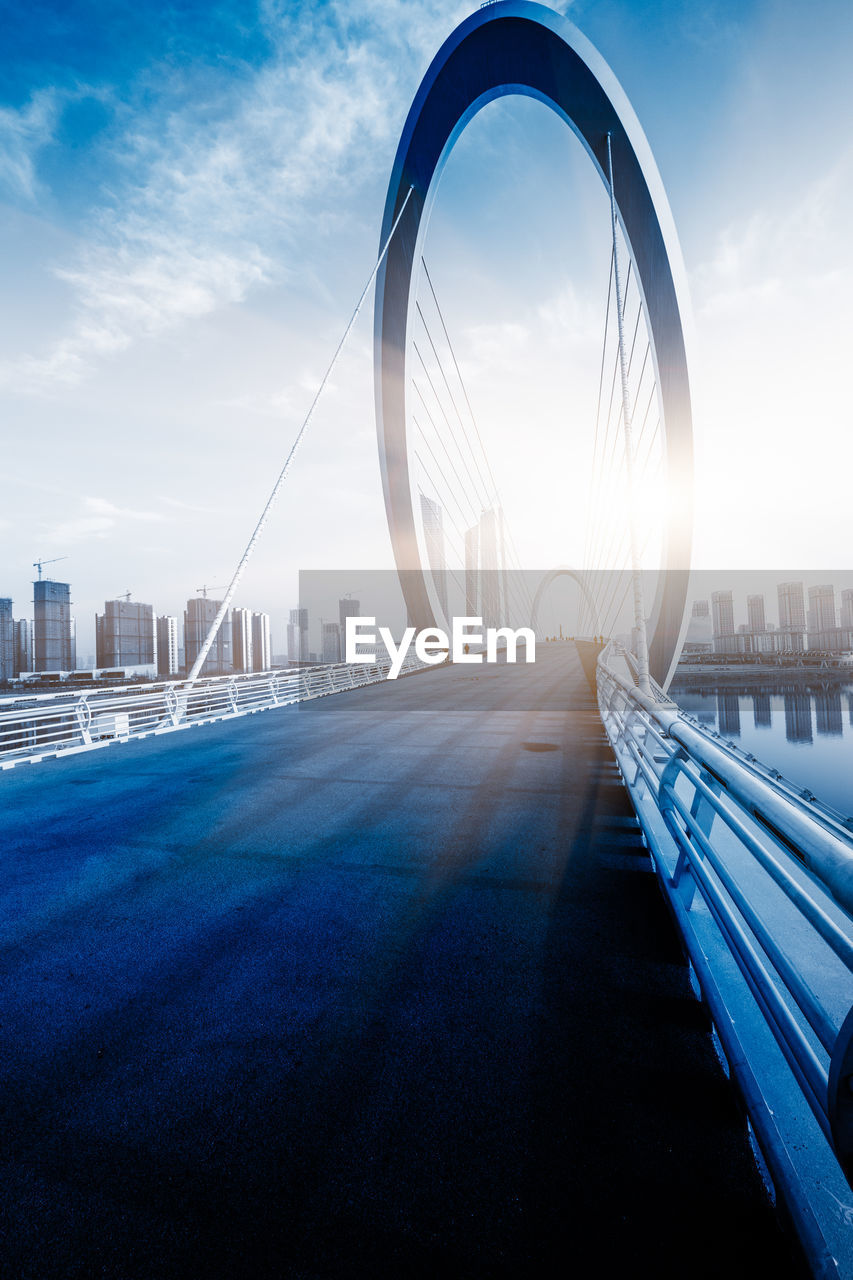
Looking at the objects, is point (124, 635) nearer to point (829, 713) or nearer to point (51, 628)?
point (51, 628)

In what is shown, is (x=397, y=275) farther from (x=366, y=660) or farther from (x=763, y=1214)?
(x=763, y=1214)

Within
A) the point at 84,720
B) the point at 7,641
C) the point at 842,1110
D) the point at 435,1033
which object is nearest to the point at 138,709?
the point at 84,720

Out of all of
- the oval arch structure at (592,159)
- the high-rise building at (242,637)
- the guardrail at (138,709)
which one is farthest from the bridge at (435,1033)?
the high-rise building at (242,637)

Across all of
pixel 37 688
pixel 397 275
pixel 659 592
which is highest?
pixel 397 275

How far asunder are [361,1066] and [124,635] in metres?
96.9

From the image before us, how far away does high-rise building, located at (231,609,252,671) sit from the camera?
3386 inches

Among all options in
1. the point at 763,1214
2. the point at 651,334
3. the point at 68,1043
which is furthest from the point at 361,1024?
the point at 651,334

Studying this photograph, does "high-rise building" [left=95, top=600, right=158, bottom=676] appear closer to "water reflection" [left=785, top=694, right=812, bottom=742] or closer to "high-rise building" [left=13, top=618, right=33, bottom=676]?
"high-rise building" [left=13, top=618, right=33, bottom=676]

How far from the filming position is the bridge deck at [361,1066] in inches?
64.0

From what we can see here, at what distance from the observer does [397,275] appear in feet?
84.9

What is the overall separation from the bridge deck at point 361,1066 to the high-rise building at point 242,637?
84071 mm

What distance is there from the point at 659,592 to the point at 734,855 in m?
15.8

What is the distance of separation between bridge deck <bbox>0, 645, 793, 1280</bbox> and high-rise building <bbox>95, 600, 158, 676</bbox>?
91091mm

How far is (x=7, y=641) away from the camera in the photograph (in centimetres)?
9331
